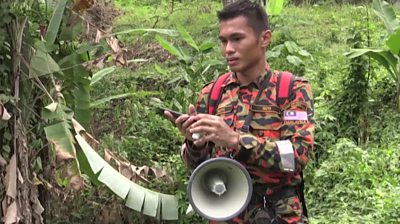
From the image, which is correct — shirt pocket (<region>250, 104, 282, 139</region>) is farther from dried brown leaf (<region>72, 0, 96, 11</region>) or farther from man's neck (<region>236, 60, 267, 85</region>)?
dried brown leaf (<region>72, 0, 96, 11</region>)

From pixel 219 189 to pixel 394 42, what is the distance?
4065mm

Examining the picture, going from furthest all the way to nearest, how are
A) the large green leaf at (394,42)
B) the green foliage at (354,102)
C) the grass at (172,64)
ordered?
1. the green foliage at (354,102)
2. the large green leaf at (394,42)
3. the grass at (172,64)

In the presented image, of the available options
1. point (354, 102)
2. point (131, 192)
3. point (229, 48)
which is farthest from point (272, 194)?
point (354, 102)

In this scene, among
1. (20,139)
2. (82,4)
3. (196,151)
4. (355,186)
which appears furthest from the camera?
(355,186)

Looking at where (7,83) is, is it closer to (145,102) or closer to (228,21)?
(228,21)

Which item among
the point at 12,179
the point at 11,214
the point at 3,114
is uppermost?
the point at 3,114

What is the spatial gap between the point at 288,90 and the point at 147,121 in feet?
11.3

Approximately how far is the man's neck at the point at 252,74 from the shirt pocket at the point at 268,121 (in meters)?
0.14

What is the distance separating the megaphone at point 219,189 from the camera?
223 cm

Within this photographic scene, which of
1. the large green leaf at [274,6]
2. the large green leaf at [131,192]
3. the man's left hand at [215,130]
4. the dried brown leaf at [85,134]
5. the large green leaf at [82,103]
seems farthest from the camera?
the large green leaf at [274,6]

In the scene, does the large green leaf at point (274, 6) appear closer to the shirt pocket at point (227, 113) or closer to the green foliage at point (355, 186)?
the green foliage at point (355, 186)

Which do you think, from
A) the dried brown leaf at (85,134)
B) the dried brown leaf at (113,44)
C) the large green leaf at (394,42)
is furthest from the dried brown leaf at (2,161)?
the large green leaf at (394,42)

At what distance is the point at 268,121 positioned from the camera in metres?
2.31

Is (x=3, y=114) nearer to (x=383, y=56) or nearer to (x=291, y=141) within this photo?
(x=291, y=141)
